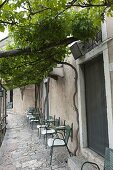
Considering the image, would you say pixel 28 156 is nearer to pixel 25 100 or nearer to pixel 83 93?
pixel 83 93

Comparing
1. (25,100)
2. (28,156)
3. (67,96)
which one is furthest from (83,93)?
(25,100)

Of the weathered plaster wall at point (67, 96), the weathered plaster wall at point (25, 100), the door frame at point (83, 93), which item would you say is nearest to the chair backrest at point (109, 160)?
the door frame at point (83, 93)

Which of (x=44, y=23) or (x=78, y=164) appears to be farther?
(x=78, y=164)

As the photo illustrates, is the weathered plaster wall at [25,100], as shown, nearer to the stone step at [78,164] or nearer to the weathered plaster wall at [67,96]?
the weathered plaster wall at [67,96]

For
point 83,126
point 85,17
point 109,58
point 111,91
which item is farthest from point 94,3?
point 83,126

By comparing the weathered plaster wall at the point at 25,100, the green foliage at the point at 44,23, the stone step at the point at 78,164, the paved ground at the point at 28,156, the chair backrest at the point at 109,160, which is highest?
the green foliage at the point at 44,23

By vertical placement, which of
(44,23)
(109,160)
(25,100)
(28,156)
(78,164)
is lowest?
(28,156)

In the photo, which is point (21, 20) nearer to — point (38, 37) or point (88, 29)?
point (38, 37)

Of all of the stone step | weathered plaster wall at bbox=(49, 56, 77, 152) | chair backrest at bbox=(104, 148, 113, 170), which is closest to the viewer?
chair backrest at bbox=(104, 148, 113, 170)

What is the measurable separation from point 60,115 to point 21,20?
5.04 meters

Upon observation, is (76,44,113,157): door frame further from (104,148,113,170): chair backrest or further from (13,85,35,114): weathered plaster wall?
(13,85,35,114): weathered plaster wall

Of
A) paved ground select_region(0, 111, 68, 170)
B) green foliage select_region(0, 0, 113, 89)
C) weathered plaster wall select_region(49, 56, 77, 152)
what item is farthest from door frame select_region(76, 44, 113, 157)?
paved ground select_region(0, 111, 68, 170)

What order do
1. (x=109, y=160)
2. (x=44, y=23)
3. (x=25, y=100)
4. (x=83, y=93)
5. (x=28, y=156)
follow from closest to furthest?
(x=109, y=160)
(x=44, y=23)
(x=83, y=93)
(x=28, y=156)
(x=25, y=100)

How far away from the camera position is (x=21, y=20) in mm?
3584
